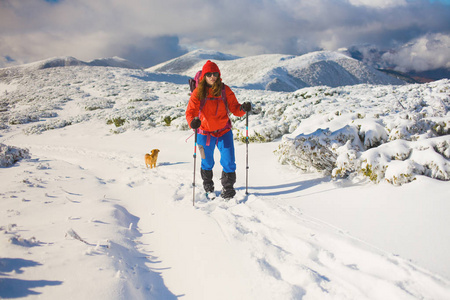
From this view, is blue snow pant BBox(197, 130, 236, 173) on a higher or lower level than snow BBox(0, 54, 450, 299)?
higher

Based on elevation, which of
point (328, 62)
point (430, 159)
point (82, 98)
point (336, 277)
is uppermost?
point (328, 62)

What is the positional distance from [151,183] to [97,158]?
4210 mm

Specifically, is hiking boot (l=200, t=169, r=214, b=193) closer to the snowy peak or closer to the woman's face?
the woman's face

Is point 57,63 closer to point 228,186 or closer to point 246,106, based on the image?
point 246,106

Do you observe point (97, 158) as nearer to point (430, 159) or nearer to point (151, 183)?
point (151, 183)

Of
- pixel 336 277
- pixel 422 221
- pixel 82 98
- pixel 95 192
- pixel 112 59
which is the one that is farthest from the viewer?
pixel 112 59

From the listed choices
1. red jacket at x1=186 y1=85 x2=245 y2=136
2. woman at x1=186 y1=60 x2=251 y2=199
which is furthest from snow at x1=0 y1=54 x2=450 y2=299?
red jacket at x1=186 y1=85 x2=245 y2=136

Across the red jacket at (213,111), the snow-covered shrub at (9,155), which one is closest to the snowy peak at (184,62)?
the snow-covered shrub at (9,155)

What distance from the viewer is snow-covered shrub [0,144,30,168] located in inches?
233

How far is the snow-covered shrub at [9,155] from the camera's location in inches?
233

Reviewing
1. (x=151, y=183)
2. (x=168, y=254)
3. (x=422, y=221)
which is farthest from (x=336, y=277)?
(x=151, y=183)

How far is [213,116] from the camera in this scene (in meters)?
3.98

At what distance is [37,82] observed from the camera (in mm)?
42219

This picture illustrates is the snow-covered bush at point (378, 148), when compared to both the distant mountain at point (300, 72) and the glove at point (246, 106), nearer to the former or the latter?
the glove at point (246, 106)
